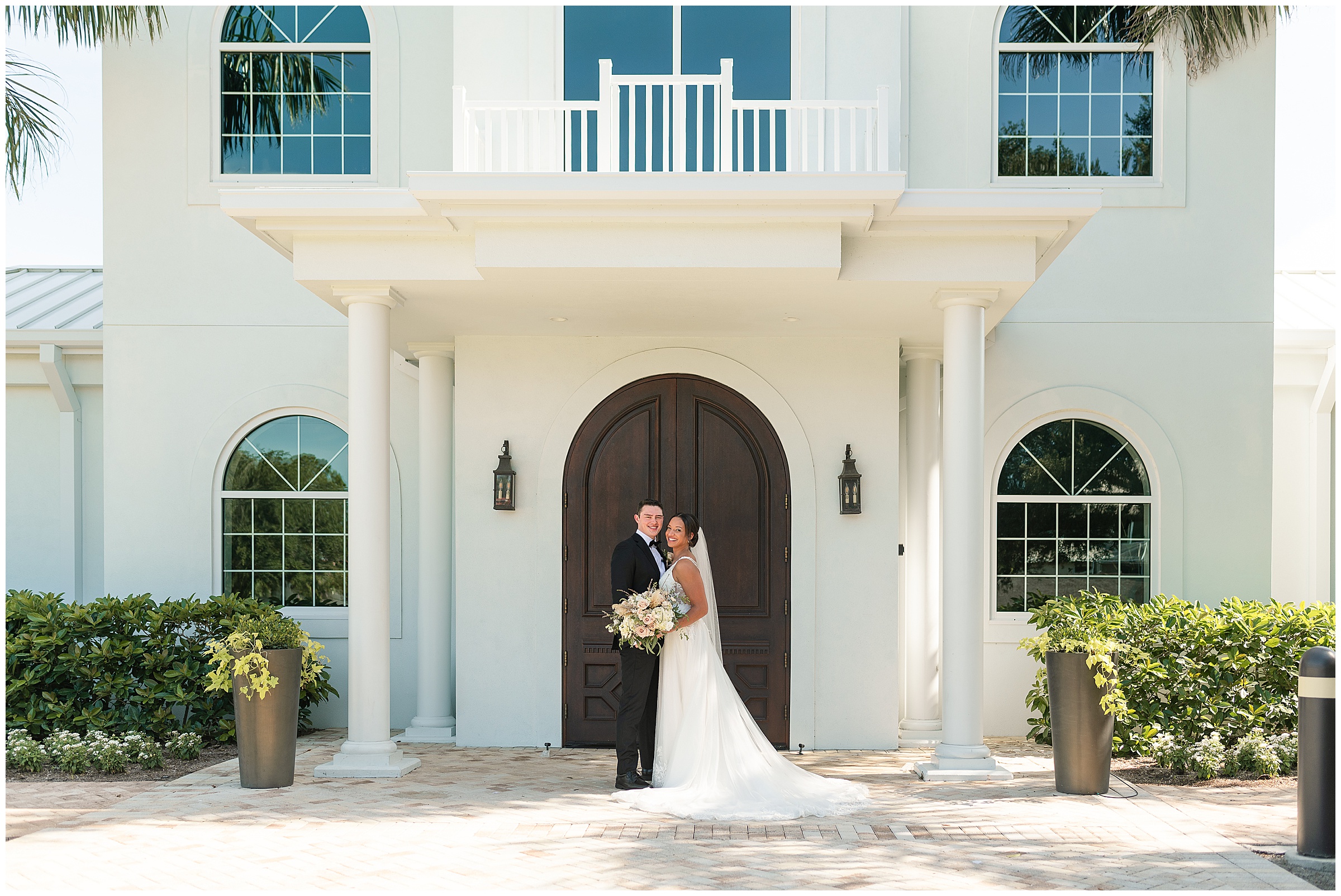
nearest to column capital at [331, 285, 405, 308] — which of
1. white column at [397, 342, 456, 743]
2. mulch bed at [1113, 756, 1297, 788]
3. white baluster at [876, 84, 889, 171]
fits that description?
white column at [397, 342, 456, 743]

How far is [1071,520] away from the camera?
35.0ft

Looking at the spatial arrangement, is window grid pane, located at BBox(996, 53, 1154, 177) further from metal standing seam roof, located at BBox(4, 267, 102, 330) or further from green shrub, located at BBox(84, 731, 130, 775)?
metal standing seam roof, located at BBox(4, 267, 102, 330)

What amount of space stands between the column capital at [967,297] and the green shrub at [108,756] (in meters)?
7.05

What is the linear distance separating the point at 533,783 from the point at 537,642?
189 centimetres

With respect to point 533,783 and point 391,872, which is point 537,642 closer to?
point 533,783

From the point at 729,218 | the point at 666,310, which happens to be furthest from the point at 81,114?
the point at 729,218

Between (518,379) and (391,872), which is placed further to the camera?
(518,379)

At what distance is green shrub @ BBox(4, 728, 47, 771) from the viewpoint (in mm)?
8547

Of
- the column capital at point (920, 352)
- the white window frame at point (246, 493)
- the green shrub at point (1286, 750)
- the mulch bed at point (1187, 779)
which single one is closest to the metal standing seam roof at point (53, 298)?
the white window frame at point (246, 493)

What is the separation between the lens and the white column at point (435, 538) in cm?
1005

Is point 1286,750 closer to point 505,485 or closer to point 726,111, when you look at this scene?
point 726,111

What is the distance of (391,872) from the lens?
18.1 ft

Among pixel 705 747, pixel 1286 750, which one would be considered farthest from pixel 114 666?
pixel 1286 750

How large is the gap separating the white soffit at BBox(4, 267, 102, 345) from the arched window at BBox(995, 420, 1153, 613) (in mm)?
9499
